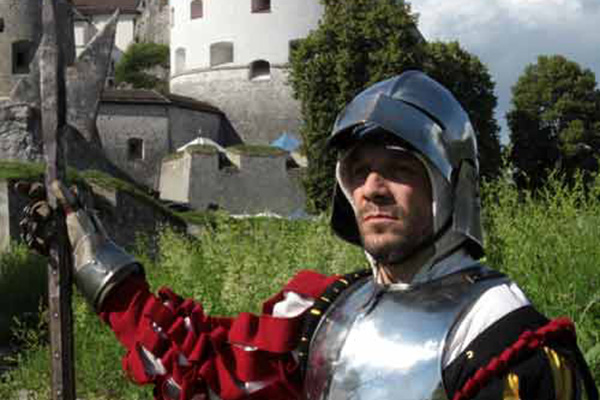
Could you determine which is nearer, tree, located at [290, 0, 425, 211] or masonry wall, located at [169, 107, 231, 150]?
tree, located at [290, 0, 425, 211]

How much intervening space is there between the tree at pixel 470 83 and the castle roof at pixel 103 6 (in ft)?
93.8

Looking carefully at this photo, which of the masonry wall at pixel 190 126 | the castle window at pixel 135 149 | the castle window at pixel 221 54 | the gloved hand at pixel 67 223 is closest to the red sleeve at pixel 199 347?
the gloved hand at pixel 67 223

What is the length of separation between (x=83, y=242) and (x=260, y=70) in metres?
35.3

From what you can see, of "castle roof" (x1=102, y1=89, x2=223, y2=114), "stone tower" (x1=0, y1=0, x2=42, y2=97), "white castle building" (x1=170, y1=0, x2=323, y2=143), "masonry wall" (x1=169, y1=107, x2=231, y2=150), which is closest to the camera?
"stone tower" (x1=0, y1=0, x2=42, y2=97)

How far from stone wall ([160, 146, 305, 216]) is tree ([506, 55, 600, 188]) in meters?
7.04

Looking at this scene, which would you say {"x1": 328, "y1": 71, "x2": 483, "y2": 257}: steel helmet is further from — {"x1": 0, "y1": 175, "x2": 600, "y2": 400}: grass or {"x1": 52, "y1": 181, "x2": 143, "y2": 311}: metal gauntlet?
{"x1": 0, "y1": 175, "x2": 600, "y2": 400}: grass

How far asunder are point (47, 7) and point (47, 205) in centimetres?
65

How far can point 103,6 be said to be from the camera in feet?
176

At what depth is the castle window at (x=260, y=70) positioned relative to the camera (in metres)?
37.2

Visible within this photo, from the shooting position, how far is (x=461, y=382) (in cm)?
208

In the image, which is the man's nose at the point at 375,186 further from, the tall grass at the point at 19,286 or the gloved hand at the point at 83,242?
the tall grass at the point at 19,286

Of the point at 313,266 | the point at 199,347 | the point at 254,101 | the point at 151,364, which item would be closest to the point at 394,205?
the point at 199,347

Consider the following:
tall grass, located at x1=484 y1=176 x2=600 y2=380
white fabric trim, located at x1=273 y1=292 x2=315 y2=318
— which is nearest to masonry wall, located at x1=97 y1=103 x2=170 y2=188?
tall grass, located at x1=484 y1=176 x2=600 y2=380

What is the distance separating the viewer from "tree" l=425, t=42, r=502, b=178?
2669cm
